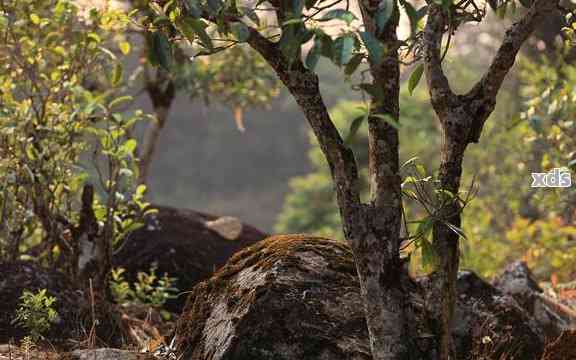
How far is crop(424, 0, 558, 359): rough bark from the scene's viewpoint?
11.1 feet

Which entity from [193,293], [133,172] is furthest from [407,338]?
[133,172]

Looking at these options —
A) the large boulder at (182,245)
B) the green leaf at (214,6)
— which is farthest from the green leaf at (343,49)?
the large boulder at (182,245)

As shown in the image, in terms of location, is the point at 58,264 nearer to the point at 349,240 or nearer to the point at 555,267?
the point at 349,240

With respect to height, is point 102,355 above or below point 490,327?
below

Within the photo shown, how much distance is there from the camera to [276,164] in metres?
37.3

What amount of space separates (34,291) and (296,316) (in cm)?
194

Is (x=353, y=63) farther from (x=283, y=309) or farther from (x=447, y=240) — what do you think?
(x=283, y=309)

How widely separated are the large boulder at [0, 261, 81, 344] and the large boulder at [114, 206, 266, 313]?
1.40m

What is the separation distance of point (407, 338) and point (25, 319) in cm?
222

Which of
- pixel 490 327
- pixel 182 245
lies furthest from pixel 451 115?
pixel 182 245

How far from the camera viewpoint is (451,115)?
3381mm

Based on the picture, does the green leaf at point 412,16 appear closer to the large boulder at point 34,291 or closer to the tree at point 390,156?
the tree at point 390,156

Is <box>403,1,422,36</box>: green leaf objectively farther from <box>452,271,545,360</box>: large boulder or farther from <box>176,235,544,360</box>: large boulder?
<box>452,271,545,360</box>: large boulder

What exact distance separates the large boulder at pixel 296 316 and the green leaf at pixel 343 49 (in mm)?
1466
